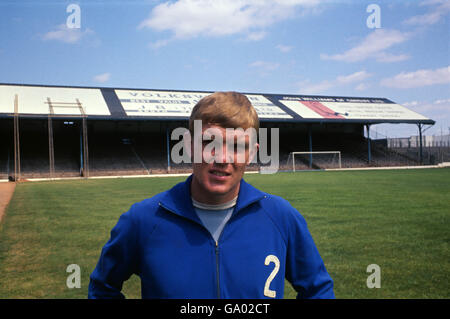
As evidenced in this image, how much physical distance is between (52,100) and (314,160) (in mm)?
22748

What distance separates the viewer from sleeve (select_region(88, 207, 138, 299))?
67.7 inches

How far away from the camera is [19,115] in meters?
27.0

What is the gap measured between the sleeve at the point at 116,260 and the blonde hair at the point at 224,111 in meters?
0.49

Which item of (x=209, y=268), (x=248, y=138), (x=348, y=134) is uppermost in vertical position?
(x=348, y=134)

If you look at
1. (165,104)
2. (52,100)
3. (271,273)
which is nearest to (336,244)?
(271,273)

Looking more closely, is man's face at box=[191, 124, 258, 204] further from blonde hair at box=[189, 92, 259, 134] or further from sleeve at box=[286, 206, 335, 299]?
sleeve at box=[286, 206, 335, 299]

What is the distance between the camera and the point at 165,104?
114ft

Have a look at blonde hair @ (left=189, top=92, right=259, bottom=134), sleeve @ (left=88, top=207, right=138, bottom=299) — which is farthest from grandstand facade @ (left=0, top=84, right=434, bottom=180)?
blonde hair @ (left=189, top=92, right=259, bottom=134)

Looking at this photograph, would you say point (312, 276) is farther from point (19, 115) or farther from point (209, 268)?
point (19, 115)

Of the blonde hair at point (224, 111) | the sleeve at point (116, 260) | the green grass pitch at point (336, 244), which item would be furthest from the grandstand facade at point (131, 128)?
the blonde hair at point (224, 111)

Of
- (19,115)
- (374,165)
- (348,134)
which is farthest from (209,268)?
(348,134)

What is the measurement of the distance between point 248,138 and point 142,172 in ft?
101

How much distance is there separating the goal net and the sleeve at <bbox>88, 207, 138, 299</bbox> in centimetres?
3387
